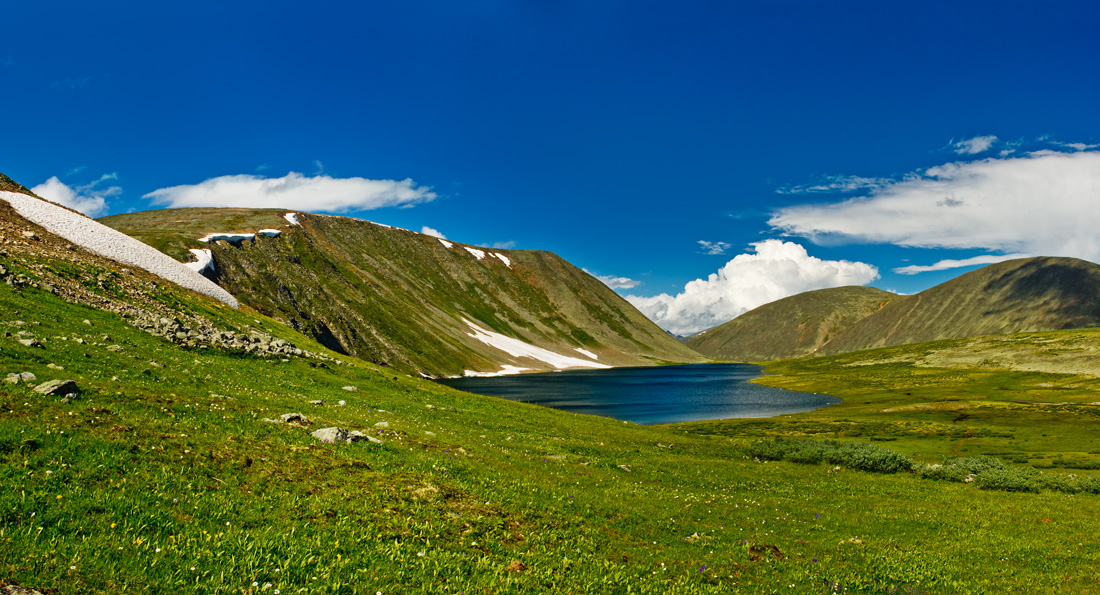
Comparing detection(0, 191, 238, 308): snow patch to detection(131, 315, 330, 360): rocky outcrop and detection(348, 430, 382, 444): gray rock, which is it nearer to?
detection(131, 315, 330, 360): rocky outcrop

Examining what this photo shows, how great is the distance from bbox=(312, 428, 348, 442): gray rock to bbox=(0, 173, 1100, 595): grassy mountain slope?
1.00 meters

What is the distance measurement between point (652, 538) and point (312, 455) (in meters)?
10.6

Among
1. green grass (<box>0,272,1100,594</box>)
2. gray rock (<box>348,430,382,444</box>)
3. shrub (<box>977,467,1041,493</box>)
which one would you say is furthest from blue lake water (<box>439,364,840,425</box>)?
gray rock (<box>348,430,382,444</box>)

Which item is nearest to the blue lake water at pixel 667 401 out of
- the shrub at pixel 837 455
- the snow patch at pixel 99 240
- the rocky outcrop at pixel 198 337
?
the shrub at pixel 837 455

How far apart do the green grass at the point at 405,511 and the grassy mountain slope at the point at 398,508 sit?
72 mm

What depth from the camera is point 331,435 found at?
17422mm

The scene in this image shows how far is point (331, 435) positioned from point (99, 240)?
74.1m

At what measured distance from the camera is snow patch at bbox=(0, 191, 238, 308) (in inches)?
2527

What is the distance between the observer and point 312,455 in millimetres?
14781

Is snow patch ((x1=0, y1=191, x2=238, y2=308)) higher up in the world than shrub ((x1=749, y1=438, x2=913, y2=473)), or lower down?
higher up

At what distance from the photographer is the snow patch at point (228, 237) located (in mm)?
154675

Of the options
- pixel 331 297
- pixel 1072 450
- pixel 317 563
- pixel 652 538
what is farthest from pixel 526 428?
pixel 331 297

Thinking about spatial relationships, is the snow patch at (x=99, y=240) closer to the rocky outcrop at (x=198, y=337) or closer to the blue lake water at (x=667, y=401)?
the rocky outcrop at (x=198, y=337)

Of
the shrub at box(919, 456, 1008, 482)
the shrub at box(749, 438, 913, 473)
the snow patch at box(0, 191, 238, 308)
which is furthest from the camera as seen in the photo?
the snow patch at box(0, 191, 238, 308)
